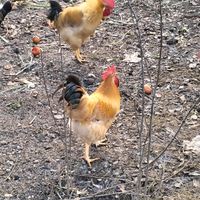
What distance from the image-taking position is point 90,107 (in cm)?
257

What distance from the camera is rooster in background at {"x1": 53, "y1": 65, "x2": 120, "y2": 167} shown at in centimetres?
246

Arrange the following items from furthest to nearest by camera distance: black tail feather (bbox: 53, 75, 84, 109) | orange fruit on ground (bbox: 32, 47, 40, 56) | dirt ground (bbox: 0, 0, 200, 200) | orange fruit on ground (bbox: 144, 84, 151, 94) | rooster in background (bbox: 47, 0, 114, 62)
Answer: orange fruit on ground (bbox: 32, 47, 40, 56) → rooster in background (bbox: 47, 0, 114, 62) → orange fruit on ground (bbox: 144, 84, 151, 94) → dirt ground (bbox: 0, 0, 200, 200) → black tail feather (bbox: 53, 75, 84, 109)

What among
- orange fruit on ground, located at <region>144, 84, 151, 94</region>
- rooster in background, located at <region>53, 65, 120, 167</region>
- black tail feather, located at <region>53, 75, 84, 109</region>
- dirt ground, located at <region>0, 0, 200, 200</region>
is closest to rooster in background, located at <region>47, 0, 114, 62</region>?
dirt ground, located at <region>0, 0, 200, 200</region>

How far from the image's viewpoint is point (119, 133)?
A: 3221mm

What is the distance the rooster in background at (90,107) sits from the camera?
8.07ft

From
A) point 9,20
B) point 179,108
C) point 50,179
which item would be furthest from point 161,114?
point 9,20

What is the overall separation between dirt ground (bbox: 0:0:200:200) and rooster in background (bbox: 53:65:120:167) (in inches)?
14.9

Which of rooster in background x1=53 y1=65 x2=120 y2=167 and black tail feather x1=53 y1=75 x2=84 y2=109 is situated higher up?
black tail feather x1=53 y1=75 x2=84 y2=109

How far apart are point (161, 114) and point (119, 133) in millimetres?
631

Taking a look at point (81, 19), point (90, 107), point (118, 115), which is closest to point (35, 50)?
point (81, 19)

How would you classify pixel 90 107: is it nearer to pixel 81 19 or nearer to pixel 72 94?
pixel 72 94

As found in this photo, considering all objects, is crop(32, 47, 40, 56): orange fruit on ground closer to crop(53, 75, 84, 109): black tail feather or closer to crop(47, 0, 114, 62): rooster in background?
crop(47, 0, 114, 62): rooster in background

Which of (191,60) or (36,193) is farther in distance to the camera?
(191,60)

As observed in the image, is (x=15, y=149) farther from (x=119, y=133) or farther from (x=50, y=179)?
(x=119, y=133)
